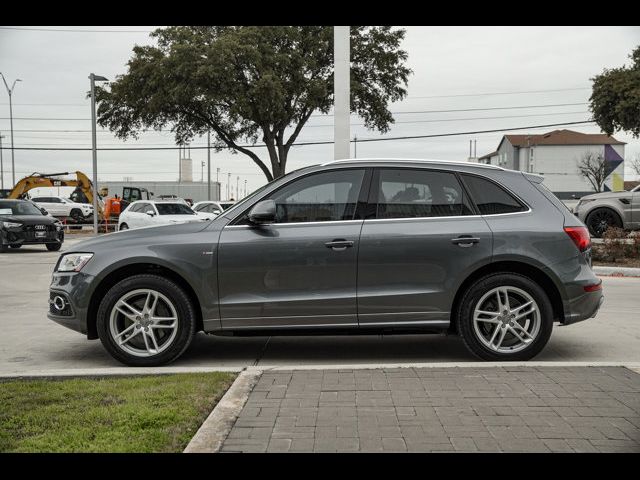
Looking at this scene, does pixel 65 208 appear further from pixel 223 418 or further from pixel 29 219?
pixel 223 418

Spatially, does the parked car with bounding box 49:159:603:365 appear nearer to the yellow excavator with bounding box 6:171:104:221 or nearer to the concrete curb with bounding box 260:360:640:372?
the concrete curb with bounding box 260:360:640:372

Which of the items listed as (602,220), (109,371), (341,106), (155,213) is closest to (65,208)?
(155,213)

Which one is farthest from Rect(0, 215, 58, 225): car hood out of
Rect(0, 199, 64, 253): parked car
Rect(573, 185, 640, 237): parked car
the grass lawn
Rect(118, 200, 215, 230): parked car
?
the grass lawn

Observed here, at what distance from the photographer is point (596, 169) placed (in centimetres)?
7856

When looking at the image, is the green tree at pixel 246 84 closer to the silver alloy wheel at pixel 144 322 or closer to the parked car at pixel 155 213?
the parked car at pixel 155 213

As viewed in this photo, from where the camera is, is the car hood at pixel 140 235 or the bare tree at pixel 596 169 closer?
the car hood at pixel 140 235

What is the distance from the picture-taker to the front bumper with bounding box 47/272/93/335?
18.8 ft

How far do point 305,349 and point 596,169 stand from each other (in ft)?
262

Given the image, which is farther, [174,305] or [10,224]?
[10,224]

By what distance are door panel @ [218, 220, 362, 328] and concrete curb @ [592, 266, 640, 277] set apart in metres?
9.32

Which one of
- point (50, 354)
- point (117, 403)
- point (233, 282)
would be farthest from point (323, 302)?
point (50, 354)

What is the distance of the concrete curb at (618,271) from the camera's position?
1328 centimetres

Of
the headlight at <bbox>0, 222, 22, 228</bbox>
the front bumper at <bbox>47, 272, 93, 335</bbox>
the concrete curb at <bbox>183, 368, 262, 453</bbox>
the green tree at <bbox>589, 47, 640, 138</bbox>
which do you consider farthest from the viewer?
the green tree at <bbox>589, 47, 640, 138</bbox>

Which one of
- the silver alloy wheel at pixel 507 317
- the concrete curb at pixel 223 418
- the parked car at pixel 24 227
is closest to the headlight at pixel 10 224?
the parked car at pixel 24 227
